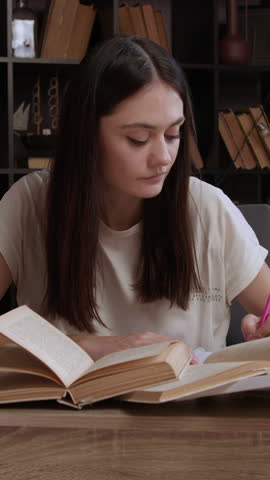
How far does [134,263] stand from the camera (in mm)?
1586

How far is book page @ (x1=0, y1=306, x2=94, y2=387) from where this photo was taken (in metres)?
0.79

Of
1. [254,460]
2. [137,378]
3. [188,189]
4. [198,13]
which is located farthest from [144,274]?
[198,13]

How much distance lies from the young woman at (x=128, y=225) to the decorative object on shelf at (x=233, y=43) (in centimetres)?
203

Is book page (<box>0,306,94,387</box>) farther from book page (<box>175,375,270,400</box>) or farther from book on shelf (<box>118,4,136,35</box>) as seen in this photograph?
book on shelf (<box>118,4,136,35</box>)

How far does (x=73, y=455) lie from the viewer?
2.21ft

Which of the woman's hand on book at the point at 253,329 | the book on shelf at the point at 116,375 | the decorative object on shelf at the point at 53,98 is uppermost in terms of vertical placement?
the book on shelf at the point at 116,375

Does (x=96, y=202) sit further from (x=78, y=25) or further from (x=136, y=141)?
(x=78, y=25)

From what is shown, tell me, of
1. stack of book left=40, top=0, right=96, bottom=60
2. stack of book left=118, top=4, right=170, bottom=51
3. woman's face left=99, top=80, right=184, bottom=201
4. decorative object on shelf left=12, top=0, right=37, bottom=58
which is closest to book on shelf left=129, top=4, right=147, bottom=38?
stack of book left=118, top=4, right=170, bottom=51

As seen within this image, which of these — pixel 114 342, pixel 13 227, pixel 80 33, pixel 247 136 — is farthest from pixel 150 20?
pixel 114 342

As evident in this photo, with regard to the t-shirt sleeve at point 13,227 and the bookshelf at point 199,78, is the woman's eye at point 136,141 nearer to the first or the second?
the t-shirt sleeve at point 13,227

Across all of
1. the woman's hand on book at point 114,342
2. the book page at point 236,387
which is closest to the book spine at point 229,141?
the woman's hand on book at point 114,342

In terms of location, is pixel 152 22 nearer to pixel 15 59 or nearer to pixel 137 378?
pixel 15 59

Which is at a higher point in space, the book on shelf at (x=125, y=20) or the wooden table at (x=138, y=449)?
the book on shelf at (x=125, y=20)

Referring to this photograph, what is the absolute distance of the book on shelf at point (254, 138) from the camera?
136 inches
